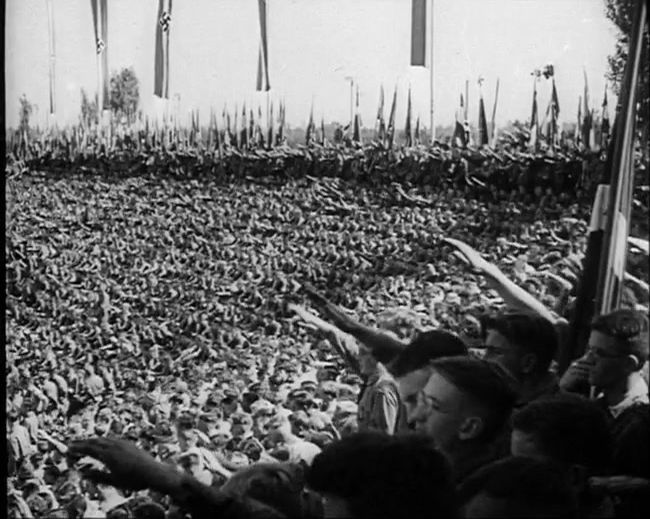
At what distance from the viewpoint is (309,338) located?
9.32ft

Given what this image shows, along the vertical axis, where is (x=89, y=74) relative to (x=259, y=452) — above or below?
above

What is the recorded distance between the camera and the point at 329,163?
2863mm

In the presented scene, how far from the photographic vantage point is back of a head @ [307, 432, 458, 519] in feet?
8.13

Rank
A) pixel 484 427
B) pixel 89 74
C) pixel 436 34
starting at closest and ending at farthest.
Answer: pixel 484 427
pixel 436 34
pixel 89 74

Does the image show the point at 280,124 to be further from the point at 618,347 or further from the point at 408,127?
the point at 618,347

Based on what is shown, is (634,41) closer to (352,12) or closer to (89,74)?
(352,12)

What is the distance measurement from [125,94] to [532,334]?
114 cm

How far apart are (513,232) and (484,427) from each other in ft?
1.47

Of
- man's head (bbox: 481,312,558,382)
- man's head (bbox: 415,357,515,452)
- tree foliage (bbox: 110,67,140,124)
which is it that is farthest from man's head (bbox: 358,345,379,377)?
tree foliage (bbox: 110,67,140,124)

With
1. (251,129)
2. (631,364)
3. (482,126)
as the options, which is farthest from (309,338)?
(631,364)

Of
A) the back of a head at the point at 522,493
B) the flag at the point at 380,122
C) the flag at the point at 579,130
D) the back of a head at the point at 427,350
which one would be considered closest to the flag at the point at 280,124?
the flag at the point at 380,122

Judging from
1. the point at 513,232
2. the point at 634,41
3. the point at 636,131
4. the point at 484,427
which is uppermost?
the point at 634,41

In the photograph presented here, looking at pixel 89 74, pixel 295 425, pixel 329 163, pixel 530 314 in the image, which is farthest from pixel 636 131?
pixel 89 74

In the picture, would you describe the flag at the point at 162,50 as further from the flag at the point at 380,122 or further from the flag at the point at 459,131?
the flag at the point at 459,131
